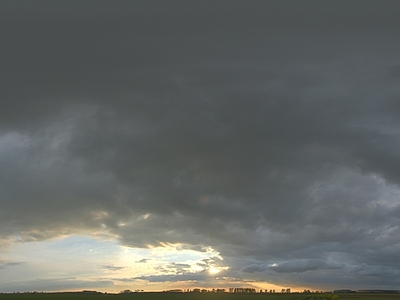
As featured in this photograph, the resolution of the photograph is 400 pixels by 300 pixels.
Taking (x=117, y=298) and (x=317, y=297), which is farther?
(x=117, y=298)

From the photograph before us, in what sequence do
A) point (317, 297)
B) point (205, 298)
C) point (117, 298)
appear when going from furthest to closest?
1. point (117, 298)
2. point (205, 298)
3. point (317, 297)

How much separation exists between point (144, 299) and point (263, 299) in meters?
37.1

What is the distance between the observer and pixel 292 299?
11262 cm

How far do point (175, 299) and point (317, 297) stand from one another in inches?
1774

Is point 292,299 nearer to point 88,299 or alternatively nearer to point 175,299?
point 175,299

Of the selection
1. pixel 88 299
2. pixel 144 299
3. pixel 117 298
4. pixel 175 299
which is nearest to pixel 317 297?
pixel 175 299

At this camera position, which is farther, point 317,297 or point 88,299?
point 88,299

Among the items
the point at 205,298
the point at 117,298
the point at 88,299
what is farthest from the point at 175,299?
the point at 88,299

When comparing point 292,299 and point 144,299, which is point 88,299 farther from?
point 292,299

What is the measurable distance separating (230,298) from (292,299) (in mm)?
29482

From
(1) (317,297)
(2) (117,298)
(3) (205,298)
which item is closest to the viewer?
(1) (317,297)

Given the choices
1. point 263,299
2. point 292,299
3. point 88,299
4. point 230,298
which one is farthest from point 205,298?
point 88,299

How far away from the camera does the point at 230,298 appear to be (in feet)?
451

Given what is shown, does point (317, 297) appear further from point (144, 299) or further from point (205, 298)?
point (144, 299)
